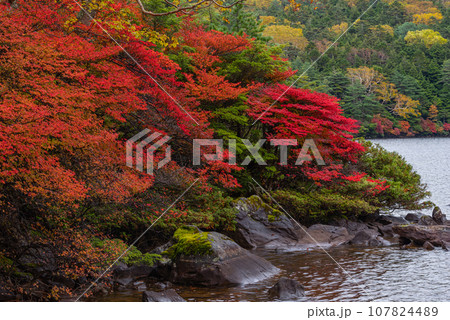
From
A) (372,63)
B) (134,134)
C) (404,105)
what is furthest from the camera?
(372,63)

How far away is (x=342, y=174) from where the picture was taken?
16.6m

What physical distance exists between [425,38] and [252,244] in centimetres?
6322

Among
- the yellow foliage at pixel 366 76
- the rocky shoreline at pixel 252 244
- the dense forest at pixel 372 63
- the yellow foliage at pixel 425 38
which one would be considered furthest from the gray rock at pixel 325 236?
the yellow foliage at pixel 425 38

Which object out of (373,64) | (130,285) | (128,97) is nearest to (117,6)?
(128,97)

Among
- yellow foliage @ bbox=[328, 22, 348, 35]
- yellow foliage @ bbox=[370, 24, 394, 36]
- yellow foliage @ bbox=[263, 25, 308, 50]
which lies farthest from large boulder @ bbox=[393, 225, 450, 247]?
yellow foliage @ bbox=[370, 24, 394, 36]

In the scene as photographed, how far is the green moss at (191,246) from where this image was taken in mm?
9859

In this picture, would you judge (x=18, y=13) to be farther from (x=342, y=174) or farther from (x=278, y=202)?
(x=342, y=174)

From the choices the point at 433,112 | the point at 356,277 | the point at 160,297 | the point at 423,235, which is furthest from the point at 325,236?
the point at 433,112

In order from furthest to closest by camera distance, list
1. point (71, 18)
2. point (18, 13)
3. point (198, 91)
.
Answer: point (198, 91) < point (71, 18) < point (18, 13)

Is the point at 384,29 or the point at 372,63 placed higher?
the point at 384,29

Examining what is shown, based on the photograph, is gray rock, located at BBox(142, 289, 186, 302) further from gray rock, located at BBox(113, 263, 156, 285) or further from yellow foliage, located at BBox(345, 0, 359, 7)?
yellow foliage, located at BBox(345, 0, 359, 7)

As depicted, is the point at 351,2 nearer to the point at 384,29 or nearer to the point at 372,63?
the point at 384,29

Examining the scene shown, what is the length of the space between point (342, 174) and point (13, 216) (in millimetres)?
11700

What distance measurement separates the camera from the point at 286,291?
861 centimetres
